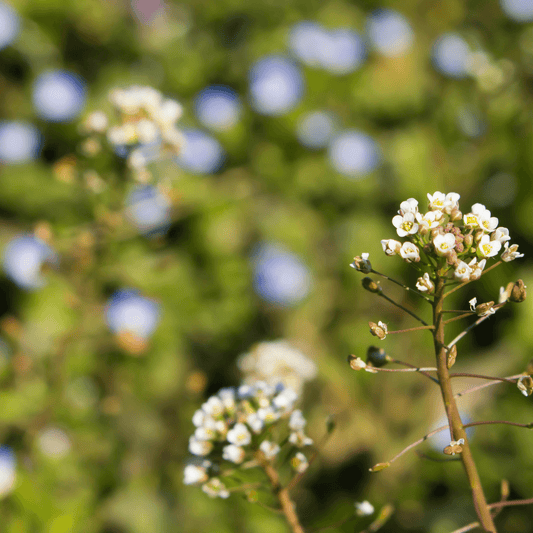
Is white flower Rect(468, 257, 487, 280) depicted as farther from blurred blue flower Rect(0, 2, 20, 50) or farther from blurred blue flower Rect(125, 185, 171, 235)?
blurred blue flower Rect(0, 2, 20, 50)

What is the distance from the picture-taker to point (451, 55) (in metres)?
1.67

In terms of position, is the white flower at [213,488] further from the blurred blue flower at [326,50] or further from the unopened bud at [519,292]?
the blurred blue flower at [326,50]

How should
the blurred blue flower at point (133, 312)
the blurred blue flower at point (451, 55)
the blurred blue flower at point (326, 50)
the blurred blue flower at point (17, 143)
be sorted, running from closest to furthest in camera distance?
the blurred blue flower at point (133, 312)
the blurred blue flower at point (17, 143)
the blurred blue flower at point (451, 55)
the blurred blue flower at point (326, 50)

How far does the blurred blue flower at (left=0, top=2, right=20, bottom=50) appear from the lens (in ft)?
5.19

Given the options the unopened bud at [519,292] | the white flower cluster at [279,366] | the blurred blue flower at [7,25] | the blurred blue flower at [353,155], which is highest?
the blurred blue flower at [7,25]

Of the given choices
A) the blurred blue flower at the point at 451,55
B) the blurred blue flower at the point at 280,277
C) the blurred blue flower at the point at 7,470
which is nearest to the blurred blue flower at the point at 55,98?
the blurred blue flower at the point at 280,277

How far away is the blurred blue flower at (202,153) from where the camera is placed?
159 centimetres

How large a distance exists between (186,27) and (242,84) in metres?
0.36

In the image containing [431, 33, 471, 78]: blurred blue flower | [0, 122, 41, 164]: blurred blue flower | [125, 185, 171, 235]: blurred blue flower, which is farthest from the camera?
[431, 33, 471, 78]: blurred blue flower

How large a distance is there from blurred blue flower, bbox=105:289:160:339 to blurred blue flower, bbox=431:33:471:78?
124 cm

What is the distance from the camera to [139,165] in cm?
82

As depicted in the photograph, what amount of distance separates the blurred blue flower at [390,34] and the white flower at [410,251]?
63.2 inches

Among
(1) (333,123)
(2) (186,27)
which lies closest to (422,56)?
(1) (333,123)

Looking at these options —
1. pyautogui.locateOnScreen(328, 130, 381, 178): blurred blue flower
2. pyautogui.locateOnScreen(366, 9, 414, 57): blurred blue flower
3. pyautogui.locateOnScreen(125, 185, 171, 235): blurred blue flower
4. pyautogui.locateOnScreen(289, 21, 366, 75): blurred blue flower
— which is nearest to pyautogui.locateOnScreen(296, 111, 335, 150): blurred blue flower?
pyautogui.locateOnScreen(328, 130, 381, 178): blurred blue flower
